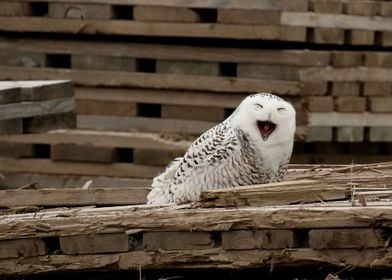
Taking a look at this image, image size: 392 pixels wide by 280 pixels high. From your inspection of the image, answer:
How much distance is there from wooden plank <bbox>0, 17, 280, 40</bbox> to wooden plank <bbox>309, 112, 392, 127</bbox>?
22.7 inches

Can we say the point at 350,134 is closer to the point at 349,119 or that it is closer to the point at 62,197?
the point at 349,119

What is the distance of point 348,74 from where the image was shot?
7.18 metres

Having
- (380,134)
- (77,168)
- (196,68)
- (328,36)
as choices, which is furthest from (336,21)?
(77,168)

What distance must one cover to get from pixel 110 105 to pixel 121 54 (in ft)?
1.07

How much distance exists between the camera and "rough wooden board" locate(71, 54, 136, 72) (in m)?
7.32

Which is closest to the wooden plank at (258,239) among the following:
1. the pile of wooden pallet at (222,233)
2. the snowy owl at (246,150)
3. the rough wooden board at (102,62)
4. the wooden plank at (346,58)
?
the pile of wooden pallet at (222,233)

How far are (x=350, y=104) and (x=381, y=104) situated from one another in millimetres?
205

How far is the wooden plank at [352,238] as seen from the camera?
417 centimetres

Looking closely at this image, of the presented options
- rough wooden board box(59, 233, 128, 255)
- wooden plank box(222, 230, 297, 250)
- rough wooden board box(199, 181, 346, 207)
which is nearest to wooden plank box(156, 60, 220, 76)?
rough wooden board box(199, 181, 346, 207)

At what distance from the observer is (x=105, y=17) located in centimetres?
721

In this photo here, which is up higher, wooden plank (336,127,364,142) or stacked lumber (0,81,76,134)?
stacked lumber (0,81,76,134)

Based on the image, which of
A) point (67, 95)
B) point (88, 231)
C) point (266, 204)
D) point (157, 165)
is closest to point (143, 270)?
point (88, 231)

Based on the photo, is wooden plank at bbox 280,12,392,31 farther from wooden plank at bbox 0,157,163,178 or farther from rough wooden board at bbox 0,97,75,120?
rough wooden board at bbox 0,97,75,120

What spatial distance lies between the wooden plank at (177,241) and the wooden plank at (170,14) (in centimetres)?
292
